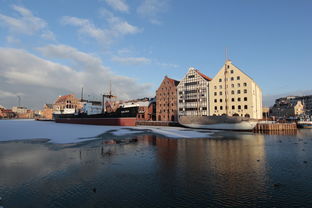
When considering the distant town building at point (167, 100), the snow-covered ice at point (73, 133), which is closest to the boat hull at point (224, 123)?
the snow-covered ice at point (73, 133)

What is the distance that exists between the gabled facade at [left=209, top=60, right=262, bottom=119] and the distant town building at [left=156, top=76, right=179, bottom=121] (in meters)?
17.0

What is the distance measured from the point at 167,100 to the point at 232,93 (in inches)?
1116

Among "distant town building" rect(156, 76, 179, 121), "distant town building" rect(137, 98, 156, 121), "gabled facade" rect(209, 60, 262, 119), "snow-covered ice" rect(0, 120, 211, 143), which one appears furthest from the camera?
"distant town building" rect(137, 98, 156, 121)

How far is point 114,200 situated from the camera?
868 centimetres

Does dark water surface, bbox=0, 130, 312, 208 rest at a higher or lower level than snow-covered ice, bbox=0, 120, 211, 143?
lower

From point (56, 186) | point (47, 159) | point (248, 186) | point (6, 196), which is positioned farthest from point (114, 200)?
point (47, 159)

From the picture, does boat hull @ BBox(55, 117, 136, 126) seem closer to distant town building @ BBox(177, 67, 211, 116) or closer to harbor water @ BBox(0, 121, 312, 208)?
distant town building @ BBox(177, 67, 211, 116)

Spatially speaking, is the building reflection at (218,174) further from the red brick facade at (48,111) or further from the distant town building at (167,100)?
the red brick facade at (48,111)

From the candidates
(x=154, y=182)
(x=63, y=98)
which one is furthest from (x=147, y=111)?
(x=154, y=182)

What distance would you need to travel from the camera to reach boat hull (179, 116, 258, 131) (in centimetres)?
5214

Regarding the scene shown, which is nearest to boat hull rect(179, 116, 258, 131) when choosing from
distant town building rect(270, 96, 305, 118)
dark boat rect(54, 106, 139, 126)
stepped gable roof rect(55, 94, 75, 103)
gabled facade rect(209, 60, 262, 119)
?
gabled facade rect(209, 60, 262, 119)

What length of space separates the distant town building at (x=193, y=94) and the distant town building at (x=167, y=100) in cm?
309

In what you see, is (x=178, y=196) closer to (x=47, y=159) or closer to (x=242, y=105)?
(x=47, y=159)

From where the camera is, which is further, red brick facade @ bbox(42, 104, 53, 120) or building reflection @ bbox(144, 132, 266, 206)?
red brick facade @ bbox(42, 104, 53, 120)
